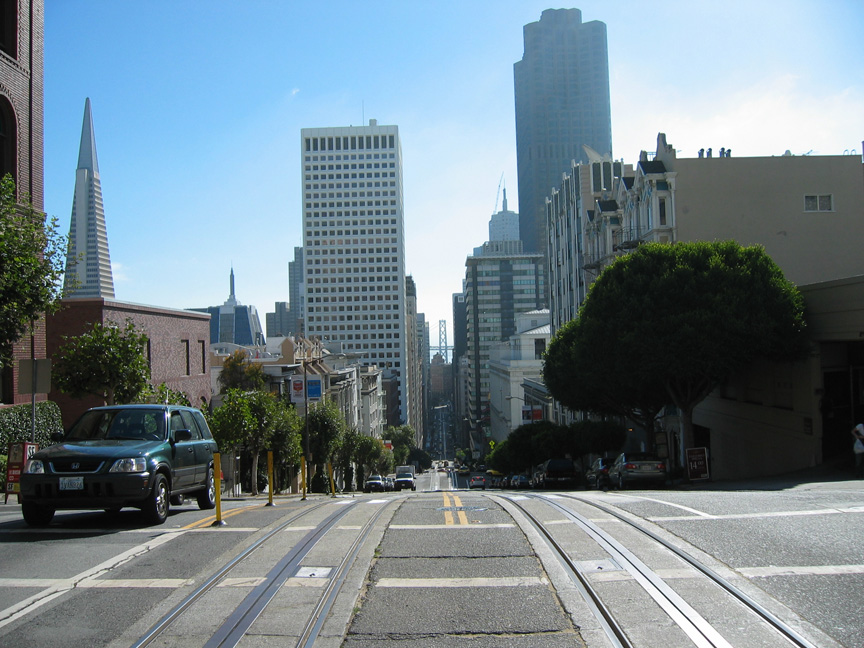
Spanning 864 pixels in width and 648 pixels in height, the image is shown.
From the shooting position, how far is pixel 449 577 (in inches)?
280

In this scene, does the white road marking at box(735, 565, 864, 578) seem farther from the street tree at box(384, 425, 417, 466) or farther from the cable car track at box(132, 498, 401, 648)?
the street tree at box(384, 425, 417, 466)

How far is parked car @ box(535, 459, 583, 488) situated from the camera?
35.8 metres

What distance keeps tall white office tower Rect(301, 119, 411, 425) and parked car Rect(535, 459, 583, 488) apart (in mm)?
128173

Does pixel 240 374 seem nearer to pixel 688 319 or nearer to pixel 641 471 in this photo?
pixel 688 319

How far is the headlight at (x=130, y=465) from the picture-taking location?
32.1 feet

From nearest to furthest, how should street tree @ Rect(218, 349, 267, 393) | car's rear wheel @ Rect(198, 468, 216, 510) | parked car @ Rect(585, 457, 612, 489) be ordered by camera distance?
car's rear wheel @ Rect(198, 468, 216, 510) < parked car @ Rect(585, 457, 612, 489) < street tree @ Rect(218, 349, 267, 393)

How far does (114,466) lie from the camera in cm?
977

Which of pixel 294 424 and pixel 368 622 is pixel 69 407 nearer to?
pixel 294 424

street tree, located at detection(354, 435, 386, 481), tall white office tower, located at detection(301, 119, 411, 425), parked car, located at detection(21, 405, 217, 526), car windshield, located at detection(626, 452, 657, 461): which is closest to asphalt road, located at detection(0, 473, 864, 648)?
parked car, located at detection(21, 405, 217, 526)

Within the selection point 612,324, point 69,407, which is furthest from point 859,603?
point 69,407

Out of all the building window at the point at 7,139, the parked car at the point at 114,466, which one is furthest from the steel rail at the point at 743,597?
the building window at the point at 7,139

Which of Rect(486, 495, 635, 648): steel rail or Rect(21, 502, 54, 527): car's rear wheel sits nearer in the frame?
Rect(486, 495, 635, 648): steel rail

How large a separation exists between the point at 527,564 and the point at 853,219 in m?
43.2

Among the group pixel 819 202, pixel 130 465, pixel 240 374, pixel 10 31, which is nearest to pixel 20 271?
pixel 130 465
